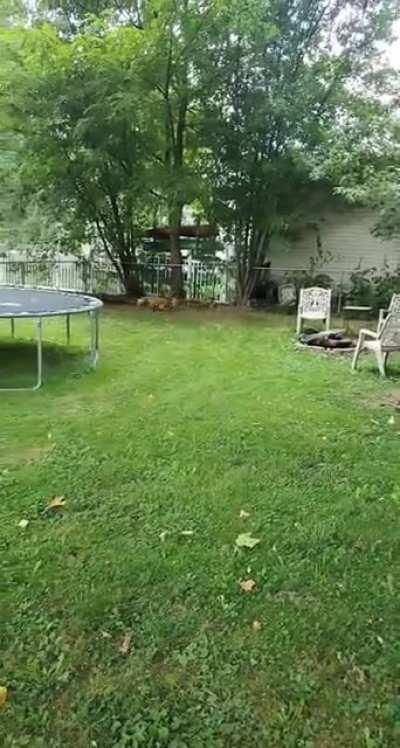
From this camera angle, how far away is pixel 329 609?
218cm

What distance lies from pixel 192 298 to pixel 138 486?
9320 mm

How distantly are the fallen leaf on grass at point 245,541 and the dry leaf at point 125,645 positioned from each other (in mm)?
741

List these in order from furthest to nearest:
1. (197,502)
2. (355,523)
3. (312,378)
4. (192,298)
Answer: (192,298) < (312,378) < (197,502) < (355,523)

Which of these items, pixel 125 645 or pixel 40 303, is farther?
pixel 40 303

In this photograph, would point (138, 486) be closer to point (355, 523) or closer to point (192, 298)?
point (355, 523)

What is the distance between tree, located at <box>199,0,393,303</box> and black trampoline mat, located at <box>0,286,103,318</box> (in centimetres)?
505

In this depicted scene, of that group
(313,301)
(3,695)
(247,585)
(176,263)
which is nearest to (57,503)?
(247,585)

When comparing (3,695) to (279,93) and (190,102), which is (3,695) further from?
(190,102)

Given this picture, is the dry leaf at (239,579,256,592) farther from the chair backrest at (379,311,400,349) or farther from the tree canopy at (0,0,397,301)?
the tree canopy at (0,0,397,301)

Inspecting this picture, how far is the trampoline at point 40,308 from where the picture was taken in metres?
5.30

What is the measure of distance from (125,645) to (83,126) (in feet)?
30.7

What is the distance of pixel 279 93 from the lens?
1008cm

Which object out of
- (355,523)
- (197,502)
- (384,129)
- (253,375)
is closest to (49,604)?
(197,502)

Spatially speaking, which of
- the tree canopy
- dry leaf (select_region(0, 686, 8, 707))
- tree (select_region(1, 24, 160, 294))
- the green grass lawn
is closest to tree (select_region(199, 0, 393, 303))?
the tree canopy
